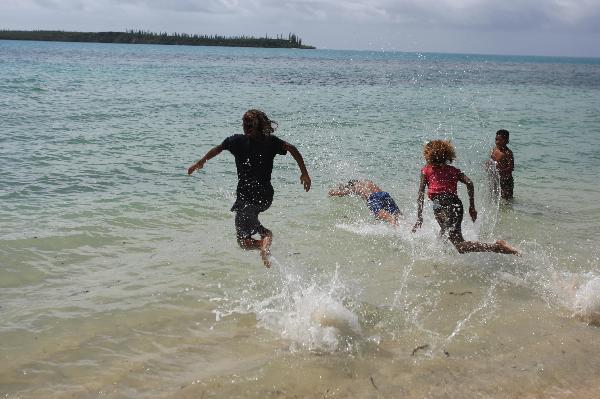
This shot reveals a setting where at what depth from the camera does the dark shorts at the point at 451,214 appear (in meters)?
6.50

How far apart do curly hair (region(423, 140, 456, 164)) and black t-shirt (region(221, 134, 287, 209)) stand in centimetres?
183

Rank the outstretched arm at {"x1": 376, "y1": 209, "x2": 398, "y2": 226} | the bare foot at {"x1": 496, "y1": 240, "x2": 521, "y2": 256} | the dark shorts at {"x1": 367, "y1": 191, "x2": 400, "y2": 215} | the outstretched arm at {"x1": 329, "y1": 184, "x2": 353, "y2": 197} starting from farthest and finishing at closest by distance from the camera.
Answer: the outstretched arm at {"x1": 329, "y1": 184, "x2": 353, "y2": 197} → the dark shorts at {"x1": 367, "y1": 191, "x2": 400, "y2": 215} → the outstretched arm at {"x1": 376, "y1": 209, "x2": 398, "y2": 226} → the bare foot at {"x1": 496, "y1": 240, "x2": 521, "y2": 256}

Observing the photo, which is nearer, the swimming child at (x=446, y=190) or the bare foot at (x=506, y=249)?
the bare foot at (x=506, y=249)

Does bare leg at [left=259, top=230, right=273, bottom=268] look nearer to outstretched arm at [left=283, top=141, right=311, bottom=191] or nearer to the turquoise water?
the turquoise water

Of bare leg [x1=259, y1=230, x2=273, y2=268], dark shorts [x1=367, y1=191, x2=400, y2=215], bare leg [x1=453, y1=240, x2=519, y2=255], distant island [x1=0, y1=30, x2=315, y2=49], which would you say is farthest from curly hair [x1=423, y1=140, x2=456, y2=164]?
distant island [x1=0, y1=30, x2=315, y2=49]

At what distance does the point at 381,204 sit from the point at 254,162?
2815 millimetres

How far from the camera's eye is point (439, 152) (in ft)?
21.4

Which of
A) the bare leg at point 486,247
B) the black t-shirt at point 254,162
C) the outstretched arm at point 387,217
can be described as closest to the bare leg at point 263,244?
the black t-shirt at point 254,162

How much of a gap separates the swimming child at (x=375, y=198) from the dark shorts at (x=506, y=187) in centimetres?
260

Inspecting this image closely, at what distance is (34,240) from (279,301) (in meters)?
3.43

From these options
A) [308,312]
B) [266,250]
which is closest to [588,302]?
[308,312]

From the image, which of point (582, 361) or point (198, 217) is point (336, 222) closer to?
point (198, 217)

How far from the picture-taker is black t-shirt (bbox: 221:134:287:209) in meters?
5.76

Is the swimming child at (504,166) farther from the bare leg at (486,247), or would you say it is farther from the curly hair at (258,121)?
the curly hair at (258,121)
